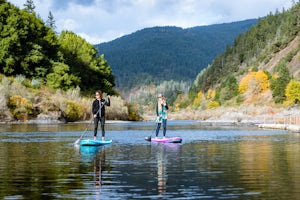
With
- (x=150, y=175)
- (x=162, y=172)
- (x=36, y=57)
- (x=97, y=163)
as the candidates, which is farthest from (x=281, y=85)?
(x=150, y=175)

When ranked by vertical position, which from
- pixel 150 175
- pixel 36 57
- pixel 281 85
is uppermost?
pixel 36 57

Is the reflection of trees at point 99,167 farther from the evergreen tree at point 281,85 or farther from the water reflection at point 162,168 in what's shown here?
the evergreen tree at point 281,85

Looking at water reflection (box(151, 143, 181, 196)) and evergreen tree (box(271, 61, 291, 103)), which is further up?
evergreen tree (box(271, 61, 291, 103))

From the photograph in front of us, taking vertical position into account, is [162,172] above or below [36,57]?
below

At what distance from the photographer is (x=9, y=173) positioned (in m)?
15.4

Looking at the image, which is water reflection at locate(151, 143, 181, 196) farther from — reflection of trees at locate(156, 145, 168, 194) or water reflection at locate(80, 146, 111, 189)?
water reflection at locate(80, 146, 111, 189)

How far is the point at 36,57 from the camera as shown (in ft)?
306

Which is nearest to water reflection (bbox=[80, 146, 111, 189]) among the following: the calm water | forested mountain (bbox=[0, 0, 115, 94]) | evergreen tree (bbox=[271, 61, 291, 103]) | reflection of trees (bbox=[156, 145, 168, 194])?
the calm water

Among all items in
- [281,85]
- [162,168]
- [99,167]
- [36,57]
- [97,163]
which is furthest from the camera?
[281,85]

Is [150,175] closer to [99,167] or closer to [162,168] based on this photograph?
[162,168]

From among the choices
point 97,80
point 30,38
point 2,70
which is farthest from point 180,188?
point 97,80

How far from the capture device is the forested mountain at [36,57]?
89.1m

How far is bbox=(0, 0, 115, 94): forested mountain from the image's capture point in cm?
8912

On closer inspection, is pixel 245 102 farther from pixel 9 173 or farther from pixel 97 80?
pixel 9 173
